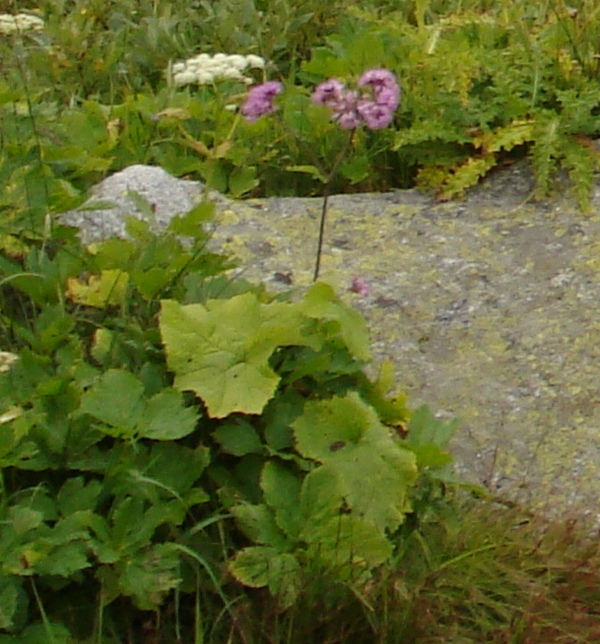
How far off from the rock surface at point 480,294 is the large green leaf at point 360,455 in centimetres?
36

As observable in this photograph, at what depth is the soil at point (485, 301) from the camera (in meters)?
2.59

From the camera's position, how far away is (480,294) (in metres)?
3.02

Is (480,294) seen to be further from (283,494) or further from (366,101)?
(283,494)

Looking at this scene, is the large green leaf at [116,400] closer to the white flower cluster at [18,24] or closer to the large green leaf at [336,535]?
the large green leaf at [336,535]

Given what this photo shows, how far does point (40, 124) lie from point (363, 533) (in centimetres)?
173

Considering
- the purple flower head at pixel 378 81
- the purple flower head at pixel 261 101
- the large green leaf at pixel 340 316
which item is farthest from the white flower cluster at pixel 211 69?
the large green leaf at pixel 340 316

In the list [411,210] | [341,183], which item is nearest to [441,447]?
[411,210]

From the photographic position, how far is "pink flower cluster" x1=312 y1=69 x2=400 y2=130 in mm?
2246

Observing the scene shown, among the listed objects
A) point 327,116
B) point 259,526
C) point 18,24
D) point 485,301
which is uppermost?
point 18,24

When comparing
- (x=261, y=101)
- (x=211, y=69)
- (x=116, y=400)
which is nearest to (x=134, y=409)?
(x=116, y=400)

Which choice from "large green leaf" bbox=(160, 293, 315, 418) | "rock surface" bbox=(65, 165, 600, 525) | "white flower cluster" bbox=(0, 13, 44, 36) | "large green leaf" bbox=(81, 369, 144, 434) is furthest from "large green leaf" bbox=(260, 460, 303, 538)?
"white flower cluster" bbox=(0, 13, 44, 36)

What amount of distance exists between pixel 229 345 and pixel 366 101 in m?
→ 0.58

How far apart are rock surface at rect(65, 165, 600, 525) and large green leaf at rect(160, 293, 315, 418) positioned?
518 millimetres

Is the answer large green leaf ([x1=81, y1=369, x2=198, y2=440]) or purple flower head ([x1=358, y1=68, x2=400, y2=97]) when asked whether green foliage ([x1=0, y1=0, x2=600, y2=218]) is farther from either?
large green leaf ([x1=81, y1=369, x2=198, y2=440])
